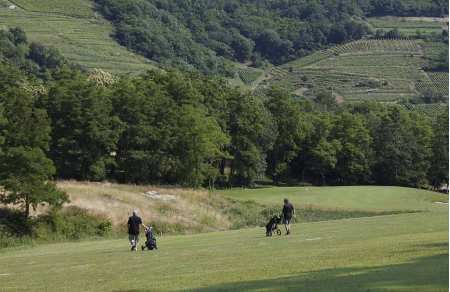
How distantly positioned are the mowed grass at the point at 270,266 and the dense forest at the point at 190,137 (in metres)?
27.1

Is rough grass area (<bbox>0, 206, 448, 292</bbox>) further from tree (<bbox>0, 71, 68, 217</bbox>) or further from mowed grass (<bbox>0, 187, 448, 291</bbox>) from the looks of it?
tree (<bbox>0, 71, 68, 217</bbox>)

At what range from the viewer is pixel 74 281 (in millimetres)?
28234

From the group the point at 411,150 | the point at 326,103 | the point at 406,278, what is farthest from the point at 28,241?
the point at 326,103

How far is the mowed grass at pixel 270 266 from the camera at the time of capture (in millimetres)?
21844

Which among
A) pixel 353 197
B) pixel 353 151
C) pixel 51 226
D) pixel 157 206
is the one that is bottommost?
pixel 51 226

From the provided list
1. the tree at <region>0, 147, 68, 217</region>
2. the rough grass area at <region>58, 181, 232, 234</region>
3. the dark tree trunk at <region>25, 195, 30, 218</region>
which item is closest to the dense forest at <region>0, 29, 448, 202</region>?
the tree at <region>0, 147, 68, 217</region>

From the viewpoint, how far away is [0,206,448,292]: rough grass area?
71.5 feet

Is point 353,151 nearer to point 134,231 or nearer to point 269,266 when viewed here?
point 134,231

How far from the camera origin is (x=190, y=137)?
98062 millimetres

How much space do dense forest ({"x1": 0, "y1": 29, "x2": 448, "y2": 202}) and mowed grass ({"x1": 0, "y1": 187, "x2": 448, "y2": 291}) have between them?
27.1 m

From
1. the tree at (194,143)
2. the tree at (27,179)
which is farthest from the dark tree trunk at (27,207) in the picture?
the tree at (194,143)

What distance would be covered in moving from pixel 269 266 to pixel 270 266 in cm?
4

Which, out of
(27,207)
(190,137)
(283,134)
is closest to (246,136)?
(283,134)

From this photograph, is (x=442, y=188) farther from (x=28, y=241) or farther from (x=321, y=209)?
(x=28, y=241)
